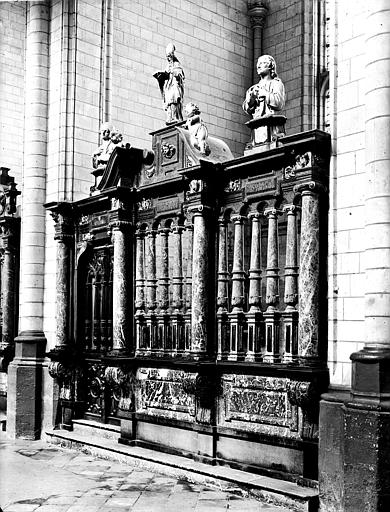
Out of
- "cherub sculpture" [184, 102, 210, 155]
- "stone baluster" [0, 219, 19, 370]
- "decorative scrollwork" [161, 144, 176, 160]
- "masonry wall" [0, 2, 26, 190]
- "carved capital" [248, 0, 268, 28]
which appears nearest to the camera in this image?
"cherub sculpture" [184, 102, 210, 155]

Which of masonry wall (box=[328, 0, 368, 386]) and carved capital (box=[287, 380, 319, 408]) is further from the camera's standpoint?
carved capital (box=[287, 380, 319, 408])

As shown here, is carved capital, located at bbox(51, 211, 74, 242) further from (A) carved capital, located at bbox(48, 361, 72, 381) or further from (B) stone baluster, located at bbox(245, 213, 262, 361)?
(B) stone baluster, located at bbox(245, 213, 262, 361)

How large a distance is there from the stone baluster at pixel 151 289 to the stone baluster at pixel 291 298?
217cm

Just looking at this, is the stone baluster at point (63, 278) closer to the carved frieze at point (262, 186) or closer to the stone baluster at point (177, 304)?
the stone baluster at point (177, 304)

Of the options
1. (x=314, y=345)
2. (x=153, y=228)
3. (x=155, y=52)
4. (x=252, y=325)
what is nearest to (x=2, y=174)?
(x=155, y=52)

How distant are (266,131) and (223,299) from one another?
1.80 meters

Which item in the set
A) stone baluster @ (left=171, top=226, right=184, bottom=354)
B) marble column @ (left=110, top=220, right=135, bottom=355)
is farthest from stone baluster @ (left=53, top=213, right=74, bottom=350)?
stone baluster @ (left=171, top=226, right=184, bottom=354)

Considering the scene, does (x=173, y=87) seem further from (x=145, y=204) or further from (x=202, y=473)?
(x=202, y=473)

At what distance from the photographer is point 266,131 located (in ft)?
23.4

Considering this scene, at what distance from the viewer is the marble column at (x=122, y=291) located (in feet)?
28.0

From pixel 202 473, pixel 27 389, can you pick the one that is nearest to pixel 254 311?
pixel 202 473

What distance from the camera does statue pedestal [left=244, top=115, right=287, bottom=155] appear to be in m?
7.06

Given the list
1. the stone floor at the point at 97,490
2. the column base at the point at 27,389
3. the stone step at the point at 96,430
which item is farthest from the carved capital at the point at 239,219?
the column base at the point at 27,389

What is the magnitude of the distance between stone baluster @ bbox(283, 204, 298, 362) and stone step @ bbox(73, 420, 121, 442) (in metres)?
3.13
